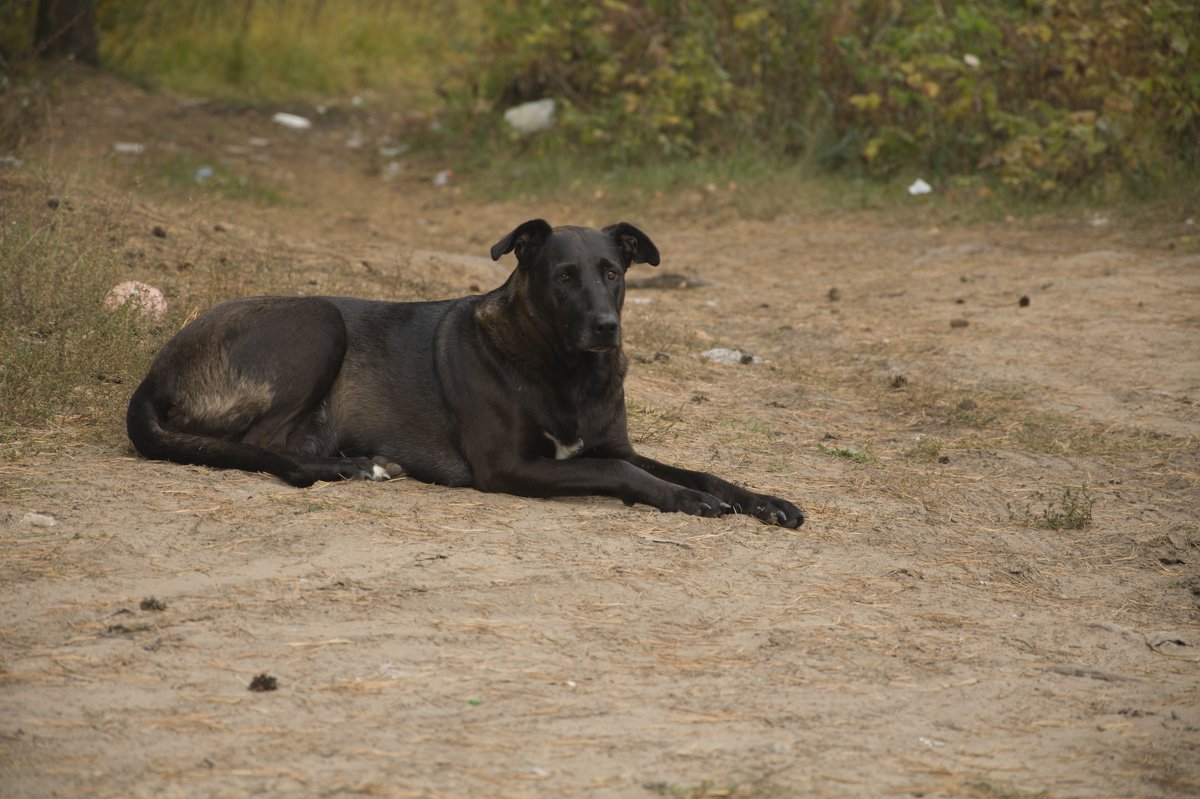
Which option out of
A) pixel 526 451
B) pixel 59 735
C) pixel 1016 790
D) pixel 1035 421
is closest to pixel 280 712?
A: pixel 59 735

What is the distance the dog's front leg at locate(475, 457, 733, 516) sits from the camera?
4996 mm

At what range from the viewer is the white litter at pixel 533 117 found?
14.7 m

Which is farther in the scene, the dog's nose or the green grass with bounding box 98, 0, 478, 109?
the green grass with bounding box 98, 0, 478, 109

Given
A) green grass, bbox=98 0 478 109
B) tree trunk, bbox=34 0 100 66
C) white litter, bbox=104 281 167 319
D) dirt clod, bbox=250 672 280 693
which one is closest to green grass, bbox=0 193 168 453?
white litter, bbox=104 281 167 319

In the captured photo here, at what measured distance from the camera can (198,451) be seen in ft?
16.6

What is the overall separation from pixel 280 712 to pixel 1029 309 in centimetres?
711

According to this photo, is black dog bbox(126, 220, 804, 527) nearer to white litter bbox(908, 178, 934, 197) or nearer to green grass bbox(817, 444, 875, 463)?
green grass bbox(817, 444, 875, 463)

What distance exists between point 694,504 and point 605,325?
0.79 metres

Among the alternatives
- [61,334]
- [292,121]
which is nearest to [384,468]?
[61,334]

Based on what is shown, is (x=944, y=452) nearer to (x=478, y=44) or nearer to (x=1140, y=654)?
(x=1140, y=654)

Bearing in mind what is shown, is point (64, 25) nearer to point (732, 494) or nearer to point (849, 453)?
point (849, 453)

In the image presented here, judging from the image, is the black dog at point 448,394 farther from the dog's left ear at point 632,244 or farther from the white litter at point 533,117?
the white litter at point 533,117

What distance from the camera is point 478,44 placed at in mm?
15391

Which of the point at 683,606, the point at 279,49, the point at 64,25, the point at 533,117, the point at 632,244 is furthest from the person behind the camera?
the point at 279,49
